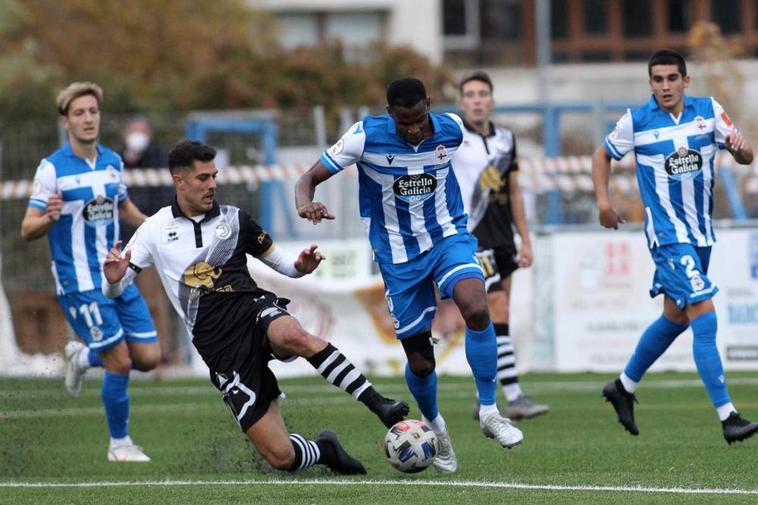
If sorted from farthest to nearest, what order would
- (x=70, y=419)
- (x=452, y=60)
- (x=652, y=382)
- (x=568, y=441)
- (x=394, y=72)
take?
(x=452, y=60)
(x=394, y=72)
(x=652, y=382)
(x=70, y=419)
(x=568, y=441)

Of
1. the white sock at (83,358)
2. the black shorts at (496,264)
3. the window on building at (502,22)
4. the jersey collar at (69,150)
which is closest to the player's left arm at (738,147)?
the black shorts at (496,264)

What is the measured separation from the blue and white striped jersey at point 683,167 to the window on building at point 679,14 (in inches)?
1308

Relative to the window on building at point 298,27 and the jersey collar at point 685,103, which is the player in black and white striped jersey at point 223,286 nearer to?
the jersey collar at point 685,103

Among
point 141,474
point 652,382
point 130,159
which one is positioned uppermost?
point 130,159

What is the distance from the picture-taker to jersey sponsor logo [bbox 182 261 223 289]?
29.9 feet

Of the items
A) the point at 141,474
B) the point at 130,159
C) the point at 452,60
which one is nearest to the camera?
the point at 141,474

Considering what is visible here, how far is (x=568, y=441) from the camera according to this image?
10.8 m

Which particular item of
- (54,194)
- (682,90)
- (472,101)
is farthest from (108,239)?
(682,90)

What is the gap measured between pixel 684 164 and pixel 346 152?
226 centimetres

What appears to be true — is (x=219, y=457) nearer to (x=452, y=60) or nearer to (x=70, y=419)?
(x=70, y=419)

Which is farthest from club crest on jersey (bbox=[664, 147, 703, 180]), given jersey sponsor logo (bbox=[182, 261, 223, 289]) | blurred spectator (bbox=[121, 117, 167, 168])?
blurred spectator (bbox=[121, 117, 167, 168])

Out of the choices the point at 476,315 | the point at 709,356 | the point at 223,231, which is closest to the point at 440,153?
the point at 476,315

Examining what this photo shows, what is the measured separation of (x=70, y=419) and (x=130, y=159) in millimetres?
4912

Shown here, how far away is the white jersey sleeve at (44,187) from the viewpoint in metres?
10.9
